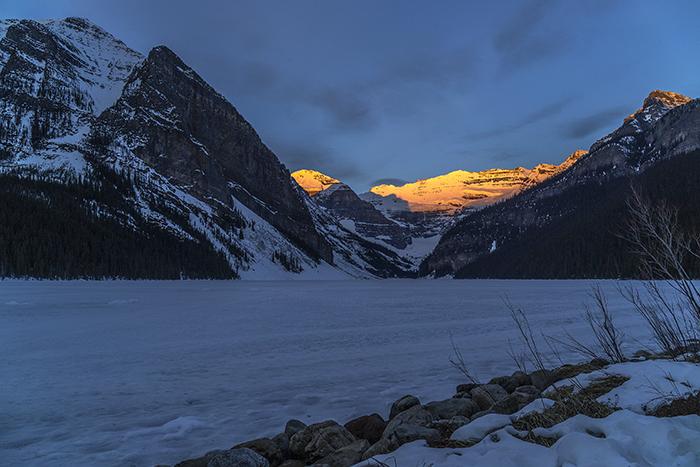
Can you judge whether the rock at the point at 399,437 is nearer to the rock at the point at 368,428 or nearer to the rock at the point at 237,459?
the rock at the point at 368,428

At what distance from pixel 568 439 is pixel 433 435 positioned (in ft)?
7.11

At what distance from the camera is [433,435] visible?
245 inches

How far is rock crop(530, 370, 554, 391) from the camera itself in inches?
371

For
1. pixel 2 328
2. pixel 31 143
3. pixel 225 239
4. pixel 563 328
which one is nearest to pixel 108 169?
pixel 31 143

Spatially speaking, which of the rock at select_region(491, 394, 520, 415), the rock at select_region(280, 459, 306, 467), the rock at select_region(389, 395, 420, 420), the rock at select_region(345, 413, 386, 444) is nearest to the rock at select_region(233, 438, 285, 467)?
the rock at select_region(280, 459, 306, 467)

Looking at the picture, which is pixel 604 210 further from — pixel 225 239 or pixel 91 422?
pixel 91 422

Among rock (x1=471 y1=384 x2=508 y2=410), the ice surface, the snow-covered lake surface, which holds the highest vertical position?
the ice surface

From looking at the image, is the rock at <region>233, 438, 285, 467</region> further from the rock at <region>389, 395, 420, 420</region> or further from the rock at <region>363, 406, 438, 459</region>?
the rock at <region>389, 395, 420, 420</region>

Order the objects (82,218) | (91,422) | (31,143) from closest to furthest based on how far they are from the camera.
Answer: (91,422) → (82,218) → (31,143)

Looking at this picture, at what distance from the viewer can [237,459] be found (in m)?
6.33

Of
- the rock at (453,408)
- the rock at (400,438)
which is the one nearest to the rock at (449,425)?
the rock at (400,438)

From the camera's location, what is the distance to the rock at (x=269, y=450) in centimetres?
723

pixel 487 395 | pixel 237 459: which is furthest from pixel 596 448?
pixel 487 395

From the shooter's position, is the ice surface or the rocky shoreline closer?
the ice surface
